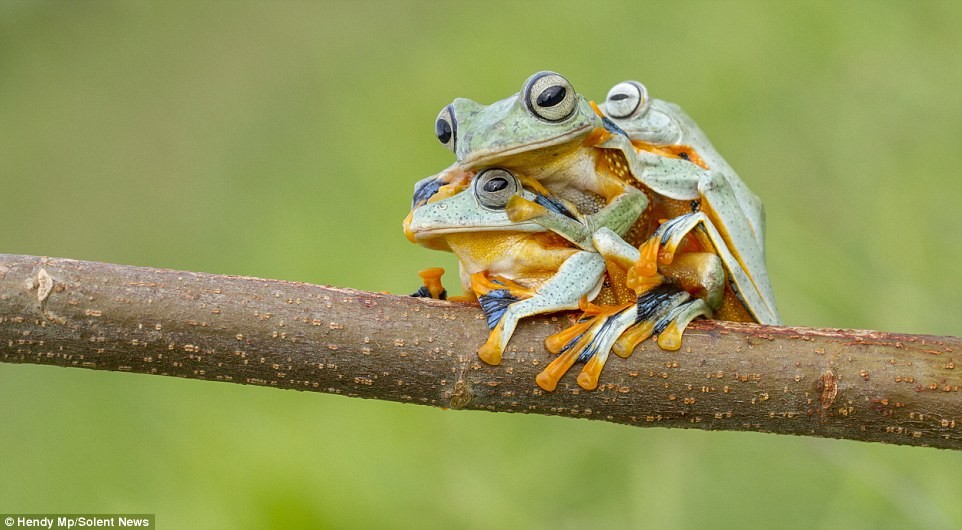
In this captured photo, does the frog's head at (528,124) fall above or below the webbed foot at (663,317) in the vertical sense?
above

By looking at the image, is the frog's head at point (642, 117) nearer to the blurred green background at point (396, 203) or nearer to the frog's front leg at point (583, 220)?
the frog's front leg at point (583, 220)

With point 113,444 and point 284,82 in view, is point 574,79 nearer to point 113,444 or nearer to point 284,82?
point 284,82

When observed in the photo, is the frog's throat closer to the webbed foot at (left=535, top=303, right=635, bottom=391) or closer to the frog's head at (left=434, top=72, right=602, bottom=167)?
the frog's head at (left=434, top=72, right=602, bottom=167)

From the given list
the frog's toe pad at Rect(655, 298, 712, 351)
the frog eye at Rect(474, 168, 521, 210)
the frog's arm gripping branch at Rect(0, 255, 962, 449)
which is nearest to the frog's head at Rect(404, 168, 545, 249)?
the frog eye at Rect(474, 168, 521, 210)

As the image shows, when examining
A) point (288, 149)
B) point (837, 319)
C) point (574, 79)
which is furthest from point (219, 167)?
point (837, 319)

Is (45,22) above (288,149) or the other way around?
above

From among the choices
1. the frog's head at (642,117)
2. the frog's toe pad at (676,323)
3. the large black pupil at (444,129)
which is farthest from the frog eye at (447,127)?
the frog's toe pad at (676,323)

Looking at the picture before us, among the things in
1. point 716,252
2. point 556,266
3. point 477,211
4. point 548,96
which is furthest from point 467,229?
point 716,252
